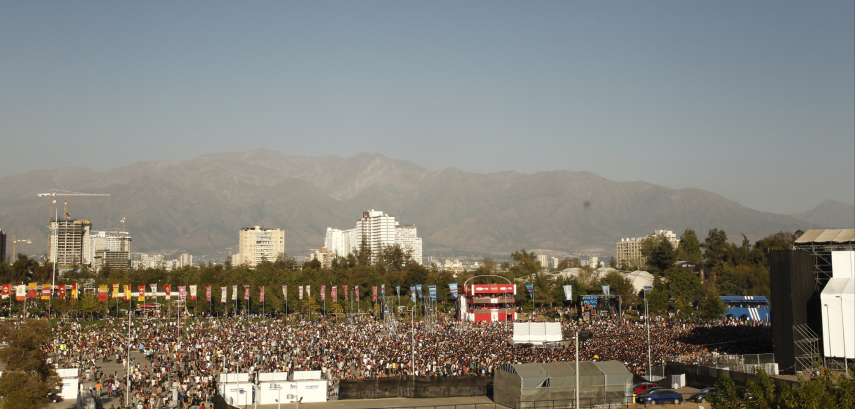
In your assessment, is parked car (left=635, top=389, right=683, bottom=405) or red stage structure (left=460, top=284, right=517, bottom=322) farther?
red stage structure (left=460, top=284, right=517, bottom=322)

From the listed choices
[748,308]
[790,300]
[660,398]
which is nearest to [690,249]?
[748,308]

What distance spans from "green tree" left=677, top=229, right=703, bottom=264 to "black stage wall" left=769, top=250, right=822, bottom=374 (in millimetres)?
145215

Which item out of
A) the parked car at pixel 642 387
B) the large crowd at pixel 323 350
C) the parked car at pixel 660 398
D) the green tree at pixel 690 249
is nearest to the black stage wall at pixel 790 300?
the large crowd at pixel 323 350

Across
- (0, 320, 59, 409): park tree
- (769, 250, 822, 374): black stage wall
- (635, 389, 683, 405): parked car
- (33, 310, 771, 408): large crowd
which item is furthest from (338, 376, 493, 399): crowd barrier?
(769, 250, 822, 374): black stage wall

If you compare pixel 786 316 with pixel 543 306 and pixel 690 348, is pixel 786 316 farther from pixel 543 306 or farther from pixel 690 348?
pixel 543 306

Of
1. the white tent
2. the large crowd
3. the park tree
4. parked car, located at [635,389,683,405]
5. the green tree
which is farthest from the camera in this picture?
the green tree

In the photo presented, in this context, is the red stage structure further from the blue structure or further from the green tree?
the green tree

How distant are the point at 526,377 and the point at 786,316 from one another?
1608 cm

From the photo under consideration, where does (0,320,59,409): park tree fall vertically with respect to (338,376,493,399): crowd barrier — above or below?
above

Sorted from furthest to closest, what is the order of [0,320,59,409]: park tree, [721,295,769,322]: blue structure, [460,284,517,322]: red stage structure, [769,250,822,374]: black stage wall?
[460,284,517,322]: red stage structure, [721,295,769,322]: blue structure, [769,250,822,374]: black stage wall, [0,320,59,409]: park tree

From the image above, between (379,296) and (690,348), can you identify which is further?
(379,296)

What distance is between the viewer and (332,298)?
85250mm

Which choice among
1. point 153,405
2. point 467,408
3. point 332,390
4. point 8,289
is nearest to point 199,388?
point 153,405

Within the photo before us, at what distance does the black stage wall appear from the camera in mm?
36875
